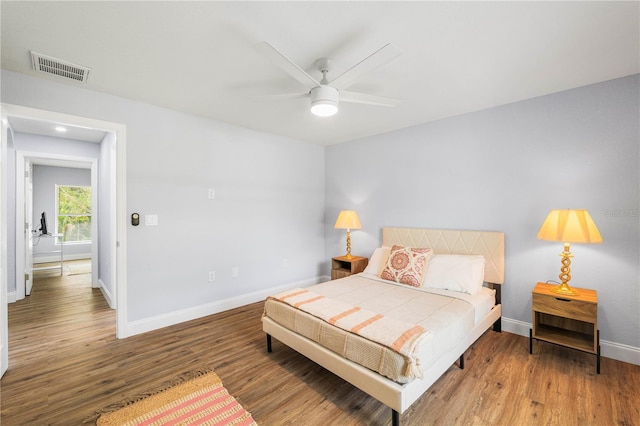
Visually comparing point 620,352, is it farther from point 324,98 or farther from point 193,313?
point 193,313

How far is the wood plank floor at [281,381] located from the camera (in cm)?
190

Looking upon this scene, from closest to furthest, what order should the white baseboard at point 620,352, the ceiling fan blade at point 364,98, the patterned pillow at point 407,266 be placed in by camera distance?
the ceiling fan blade at point 364,98 → the white baseboard at point 620,352 → the patterned pillow at point 407,266

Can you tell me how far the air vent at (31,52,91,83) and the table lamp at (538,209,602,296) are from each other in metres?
4.38

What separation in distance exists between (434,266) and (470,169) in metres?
1.34

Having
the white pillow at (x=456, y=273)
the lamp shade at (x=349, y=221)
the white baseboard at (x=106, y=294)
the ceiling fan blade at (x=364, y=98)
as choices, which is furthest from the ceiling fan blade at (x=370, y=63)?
the white baseboard at (x=106, y=294)

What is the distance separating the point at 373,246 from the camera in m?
4.57

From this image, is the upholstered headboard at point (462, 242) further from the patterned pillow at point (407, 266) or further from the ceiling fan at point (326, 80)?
the ceiling fan at point (326, 80)

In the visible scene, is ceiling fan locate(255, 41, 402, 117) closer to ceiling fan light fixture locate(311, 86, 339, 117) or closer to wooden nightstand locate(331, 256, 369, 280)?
ceiling fan light fixture locate(311, 86, 339, 117)

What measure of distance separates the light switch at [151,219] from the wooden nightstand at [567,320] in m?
4.12

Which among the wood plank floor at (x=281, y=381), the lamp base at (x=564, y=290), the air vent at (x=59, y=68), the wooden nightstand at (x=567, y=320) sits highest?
the air vent at (x=59, y=68)

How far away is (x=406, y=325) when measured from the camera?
78.6 inches

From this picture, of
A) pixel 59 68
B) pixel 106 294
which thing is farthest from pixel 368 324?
pixel 106 294

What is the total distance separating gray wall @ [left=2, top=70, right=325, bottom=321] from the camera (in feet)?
10.0

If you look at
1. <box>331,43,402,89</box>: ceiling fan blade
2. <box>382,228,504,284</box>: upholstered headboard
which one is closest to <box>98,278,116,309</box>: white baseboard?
<box>382,228,504,284</box>: upholstered headboard
